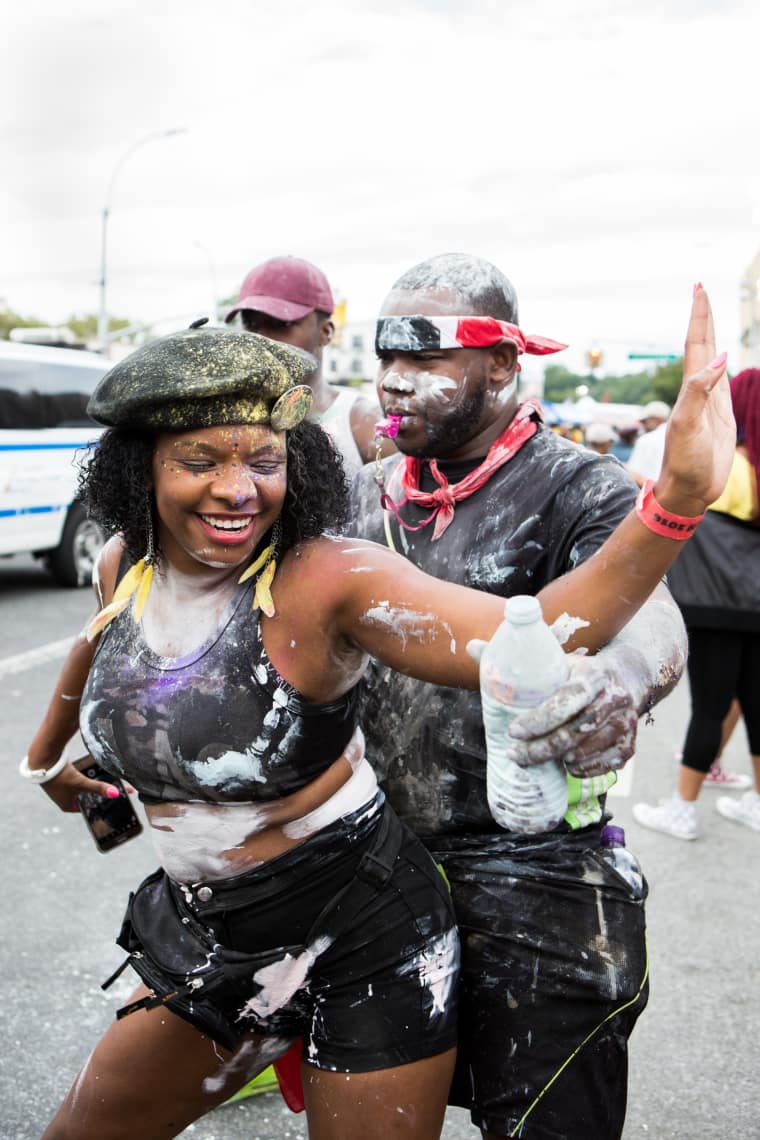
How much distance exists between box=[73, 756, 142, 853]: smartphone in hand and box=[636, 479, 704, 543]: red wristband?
1560mm

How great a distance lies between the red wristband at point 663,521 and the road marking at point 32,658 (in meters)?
6.51

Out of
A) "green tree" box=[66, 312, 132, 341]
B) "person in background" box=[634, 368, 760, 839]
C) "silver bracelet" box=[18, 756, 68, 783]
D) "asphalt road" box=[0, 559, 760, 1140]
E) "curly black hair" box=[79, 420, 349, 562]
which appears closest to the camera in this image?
"curly black hair" box=[79, 420, 349, 562]

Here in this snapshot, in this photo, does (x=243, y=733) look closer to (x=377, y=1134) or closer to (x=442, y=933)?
(x=442, y=933)

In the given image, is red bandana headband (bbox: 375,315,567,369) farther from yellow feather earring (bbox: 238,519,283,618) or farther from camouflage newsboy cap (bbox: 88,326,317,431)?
yellow feather earring (bbox: 238,519,283,618)

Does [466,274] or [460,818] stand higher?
[466,274]

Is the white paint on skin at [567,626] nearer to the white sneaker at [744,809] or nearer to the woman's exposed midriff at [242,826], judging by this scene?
the woman's exposed midriff at [242,826]

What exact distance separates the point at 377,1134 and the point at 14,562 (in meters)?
12.2

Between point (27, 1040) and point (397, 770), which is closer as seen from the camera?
point (397, 770)

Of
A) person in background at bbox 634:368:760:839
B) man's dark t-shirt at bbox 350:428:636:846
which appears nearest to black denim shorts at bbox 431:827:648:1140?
man's dark t-shirt at bbox 350:428:636:846

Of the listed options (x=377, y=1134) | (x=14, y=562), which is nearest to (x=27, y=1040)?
(x=377, y=1134)

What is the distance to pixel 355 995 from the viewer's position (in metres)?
1.98

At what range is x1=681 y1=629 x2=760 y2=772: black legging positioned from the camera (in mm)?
4934

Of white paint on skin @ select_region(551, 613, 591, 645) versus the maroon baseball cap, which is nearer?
white paint on skin @ select_region(551, 613, 591, 645)

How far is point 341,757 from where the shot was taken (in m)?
2.05
